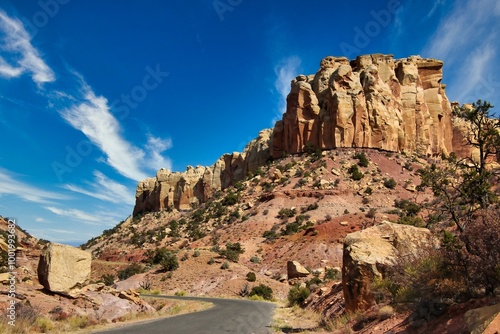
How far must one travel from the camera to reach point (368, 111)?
7169cm

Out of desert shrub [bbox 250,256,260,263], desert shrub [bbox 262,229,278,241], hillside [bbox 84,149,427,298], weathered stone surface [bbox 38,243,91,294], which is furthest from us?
desert shrub [bbox 262,229,278,241]

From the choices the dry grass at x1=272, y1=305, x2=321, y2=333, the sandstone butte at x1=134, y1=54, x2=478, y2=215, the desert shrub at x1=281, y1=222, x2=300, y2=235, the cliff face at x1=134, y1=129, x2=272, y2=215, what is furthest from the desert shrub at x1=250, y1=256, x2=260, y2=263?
the cliff face at x1=134, y1=129, x2=272, y2=215

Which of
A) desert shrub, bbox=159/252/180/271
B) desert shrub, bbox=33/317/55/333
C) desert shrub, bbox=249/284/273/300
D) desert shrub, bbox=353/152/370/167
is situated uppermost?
desert shrub, bbox=353/152/370/167

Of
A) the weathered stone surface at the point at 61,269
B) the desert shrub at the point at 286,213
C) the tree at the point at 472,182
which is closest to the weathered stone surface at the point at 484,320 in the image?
the tree at the point at 472,182

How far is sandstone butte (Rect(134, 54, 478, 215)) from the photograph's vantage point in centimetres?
7106

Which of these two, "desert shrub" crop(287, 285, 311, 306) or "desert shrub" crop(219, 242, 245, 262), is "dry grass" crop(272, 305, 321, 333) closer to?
"desert shrub" crop(287, 285, 311, 306)

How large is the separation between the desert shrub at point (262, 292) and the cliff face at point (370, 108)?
146 feet

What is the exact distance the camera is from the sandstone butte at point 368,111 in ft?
233

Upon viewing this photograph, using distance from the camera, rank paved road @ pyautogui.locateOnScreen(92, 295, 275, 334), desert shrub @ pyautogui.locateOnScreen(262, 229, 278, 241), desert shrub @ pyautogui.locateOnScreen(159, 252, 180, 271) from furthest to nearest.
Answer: desert shrub @ pyautogui.locateOnScreen(262, 229, 278, 241) < desert shrub @ pyautogui.locateOnScreen(159, 252, 180, 271) < paved road @ pyautogui.locateOnScreen(92, 295, 275, 334)

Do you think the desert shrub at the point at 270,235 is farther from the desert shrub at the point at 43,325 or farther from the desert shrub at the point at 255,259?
the desert shrub at the point at 43,325

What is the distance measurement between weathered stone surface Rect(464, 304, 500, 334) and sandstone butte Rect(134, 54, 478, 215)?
6642 cm

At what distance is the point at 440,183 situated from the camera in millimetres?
12289

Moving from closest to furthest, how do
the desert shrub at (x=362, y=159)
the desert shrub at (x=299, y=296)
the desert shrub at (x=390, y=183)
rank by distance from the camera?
the desert shrub at (x=299, y=296) < the desert shrub at (x=390, y=183) < the desert shrub at (x=362, y=159)

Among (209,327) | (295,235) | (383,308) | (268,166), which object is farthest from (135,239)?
(383,308)
